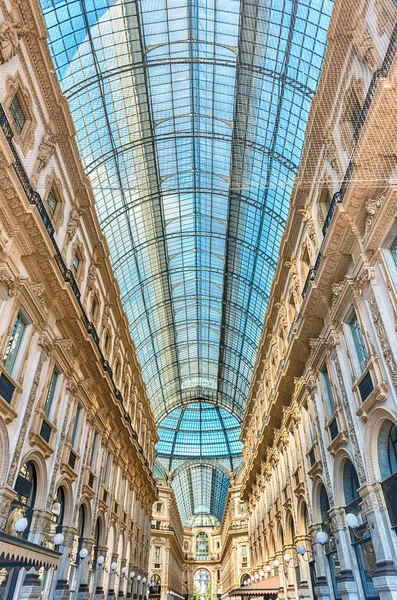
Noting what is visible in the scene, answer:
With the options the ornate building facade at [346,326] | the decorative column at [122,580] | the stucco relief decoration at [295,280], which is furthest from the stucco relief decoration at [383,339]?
the decorative column at [122,580]

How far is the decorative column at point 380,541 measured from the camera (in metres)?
12.6

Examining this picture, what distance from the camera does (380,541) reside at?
13.2 metres

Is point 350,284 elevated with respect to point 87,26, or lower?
lower

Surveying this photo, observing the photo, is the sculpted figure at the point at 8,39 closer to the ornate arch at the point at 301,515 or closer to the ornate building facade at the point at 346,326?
the ornate building facade at the point at 346,326

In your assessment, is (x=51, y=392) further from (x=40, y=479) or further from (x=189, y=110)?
(x=189, y=110)

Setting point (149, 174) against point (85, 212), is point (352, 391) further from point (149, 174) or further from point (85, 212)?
point (149, 174)

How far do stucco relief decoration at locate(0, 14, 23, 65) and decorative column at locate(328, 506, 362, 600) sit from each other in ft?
66.9

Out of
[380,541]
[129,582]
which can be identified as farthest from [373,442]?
[129,582]

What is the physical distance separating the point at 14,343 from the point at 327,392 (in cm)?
1352

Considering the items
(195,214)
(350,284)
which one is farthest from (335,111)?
(195,214)

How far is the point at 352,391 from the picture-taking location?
53.0ft

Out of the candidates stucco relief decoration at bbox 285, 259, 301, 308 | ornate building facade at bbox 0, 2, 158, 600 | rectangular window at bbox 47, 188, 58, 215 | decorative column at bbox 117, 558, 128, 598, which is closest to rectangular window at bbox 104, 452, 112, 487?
ornate building facade at bbox 0, 2, 158, 600

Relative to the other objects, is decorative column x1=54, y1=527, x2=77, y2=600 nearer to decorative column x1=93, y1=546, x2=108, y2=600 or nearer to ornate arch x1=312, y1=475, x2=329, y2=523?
decorative column x1=93, y1=546, x2=108, y2=600

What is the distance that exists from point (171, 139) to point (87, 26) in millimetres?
10863
